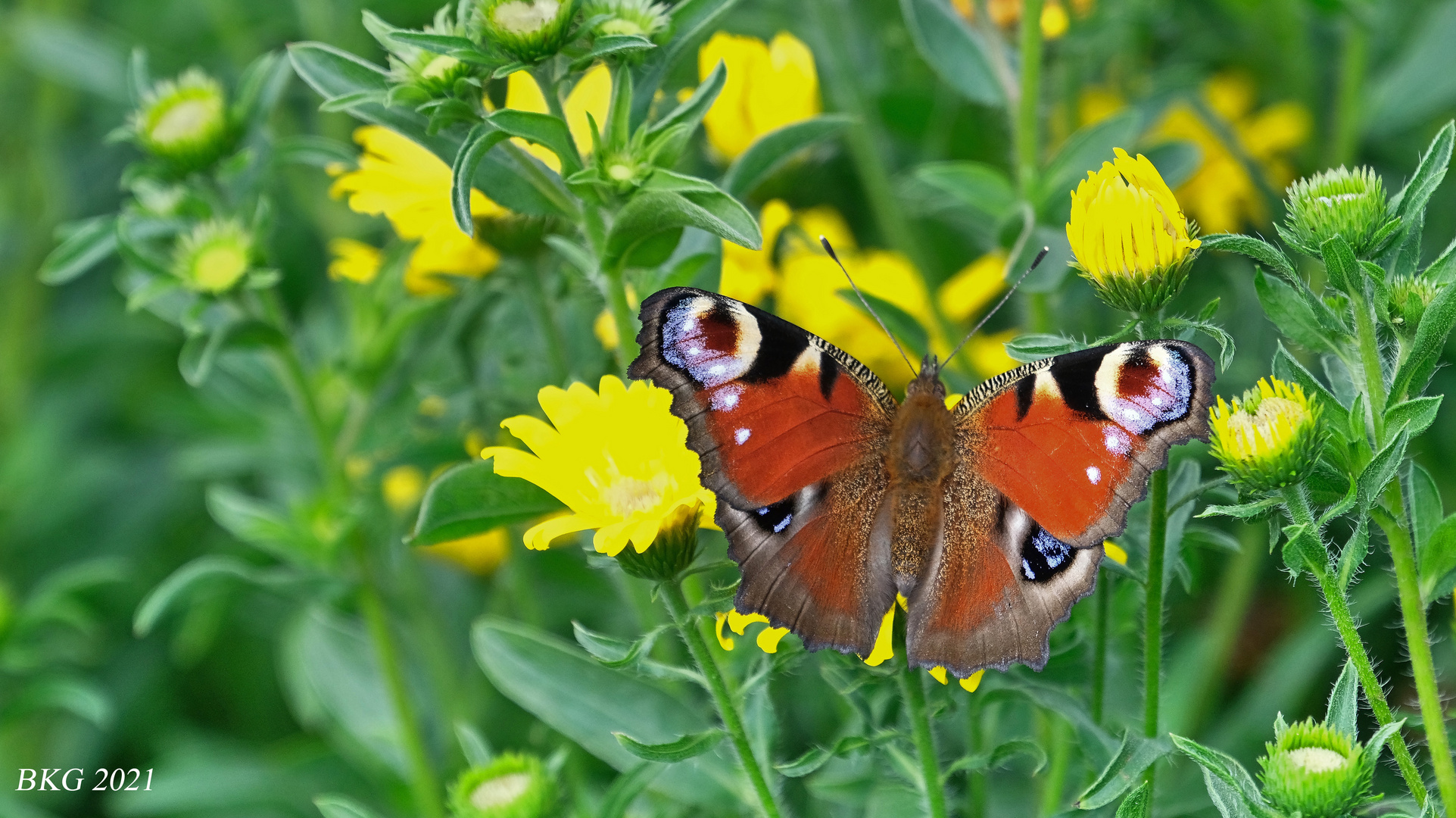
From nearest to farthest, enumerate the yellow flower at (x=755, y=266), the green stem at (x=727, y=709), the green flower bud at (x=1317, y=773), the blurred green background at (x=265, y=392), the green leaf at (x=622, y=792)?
the green flower bud at (x=1317, y=773) → the green stem at (x=727, y=709) → the green leaf at (x=622, y=792) → the yellow flower at (x=755, y=266) → the blurred green background at (x=265, y=392)

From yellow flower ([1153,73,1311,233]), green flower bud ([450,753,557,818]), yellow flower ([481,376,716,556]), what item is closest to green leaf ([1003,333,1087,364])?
yellow flower ([481,376,716,556])

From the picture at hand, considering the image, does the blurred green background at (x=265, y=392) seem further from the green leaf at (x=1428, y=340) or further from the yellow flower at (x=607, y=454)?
the green leaf at (x=1428, y=340)

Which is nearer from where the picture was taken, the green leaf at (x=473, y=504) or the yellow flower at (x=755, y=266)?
the green leaf at (x=473, y=504)

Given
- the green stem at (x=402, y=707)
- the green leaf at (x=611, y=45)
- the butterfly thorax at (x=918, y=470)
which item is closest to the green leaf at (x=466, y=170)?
the green leaf at (x=611, y=45)

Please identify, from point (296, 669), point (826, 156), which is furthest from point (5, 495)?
point (826, 156)

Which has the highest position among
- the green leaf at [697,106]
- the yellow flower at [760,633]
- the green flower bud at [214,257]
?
the green leaf at [697,106]

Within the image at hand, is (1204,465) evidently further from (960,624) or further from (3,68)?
(3,68)

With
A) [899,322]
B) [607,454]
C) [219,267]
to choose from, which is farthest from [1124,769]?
[219,267]

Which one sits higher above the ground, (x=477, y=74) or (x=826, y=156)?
(x=477, y=74)

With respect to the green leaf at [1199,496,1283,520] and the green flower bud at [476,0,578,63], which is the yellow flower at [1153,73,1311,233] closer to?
the green leaf at [1199,496,1283,520]
